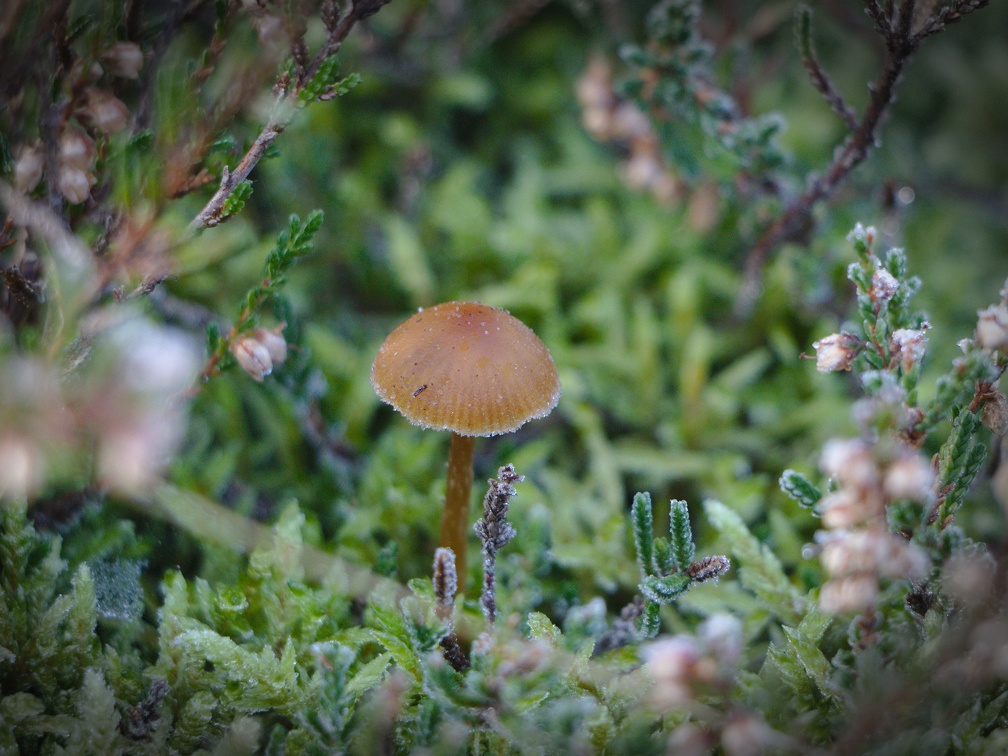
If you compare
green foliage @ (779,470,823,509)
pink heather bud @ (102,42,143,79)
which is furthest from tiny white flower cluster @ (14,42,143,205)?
green foliage @ (779,470,823,509)

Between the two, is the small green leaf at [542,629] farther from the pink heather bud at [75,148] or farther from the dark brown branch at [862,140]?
the dark brown branch at [862,140]

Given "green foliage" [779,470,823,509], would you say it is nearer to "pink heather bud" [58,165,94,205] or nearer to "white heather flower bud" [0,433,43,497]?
"white heather flower bud" [0,433,43,497]

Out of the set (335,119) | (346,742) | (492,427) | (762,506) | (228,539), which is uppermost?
(335,119)

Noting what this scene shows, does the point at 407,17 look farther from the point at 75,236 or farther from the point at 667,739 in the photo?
the point at 667,739

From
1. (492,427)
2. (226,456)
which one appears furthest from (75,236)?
(492,427)

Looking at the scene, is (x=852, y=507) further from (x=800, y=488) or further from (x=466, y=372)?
(x=466, y=372)

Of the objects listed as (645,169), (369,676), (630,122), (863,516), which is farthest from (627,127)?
(369,676)
